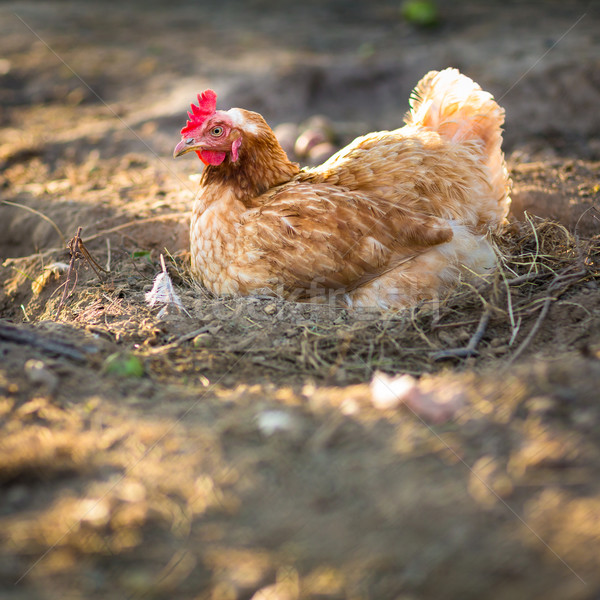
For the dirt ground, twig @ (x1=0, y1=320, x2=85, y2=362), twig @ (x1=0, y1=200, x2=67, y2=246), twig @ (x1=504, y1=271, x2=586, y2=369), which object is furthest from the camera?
twig @ (x1=0, y1=200, x2=67, y2=246)

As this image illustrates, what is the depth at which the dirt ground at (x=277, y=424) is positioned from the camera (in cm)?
142

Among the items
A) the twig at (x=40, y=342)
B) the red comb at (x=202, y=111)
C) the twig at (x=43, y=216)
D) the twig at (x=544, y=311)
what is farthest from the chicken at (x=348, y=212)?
the twig at (x=43, y=216)

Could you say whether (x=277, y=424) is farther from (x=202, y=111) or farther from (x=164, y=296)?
(x=202, y=111)

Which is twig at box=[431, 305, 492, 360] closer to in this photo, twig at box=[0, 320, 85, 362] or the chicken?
the chicken

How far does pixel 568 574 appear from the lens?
1311mm

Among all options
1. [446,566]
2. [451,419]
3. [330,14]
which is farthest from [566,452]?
[330,14]

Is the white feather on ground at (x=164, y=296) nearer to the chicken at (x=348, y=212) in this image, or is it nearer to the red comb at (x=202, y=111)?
the chicken at (x=348, y=212)

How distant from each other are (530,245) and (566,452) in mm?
2135

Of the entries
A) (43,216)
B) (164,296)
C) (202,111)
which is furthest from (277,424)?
(43,216)

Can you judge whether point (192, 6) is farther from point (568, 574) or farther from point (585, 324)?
point (568, 574)

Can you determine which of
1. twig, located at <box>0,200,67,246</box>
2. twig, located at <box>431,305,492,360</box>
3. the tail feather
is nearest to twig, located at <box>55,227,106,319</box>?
twig, located at <box>0,200,67,246</box>

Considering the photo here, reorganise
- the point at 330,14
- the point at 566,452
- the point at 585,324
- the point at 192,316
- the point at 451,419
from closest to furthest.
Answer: the point at 566,452
the point at 451,419
the point at 585,324
the point at 192,316
the point at 330,14

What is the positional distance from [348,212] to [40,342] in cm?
166

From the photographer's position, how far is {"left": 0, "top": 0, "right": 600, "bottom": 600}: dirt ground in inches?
55.7
